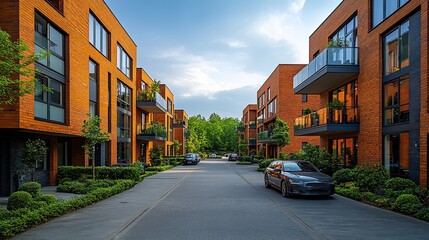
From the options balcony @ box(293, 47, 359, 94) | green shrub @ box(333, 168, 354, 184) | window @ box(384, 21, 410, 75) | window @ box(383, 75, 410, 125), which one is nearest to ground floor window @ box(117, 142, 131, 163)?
balcony @ box(293, 47, 359, 94)

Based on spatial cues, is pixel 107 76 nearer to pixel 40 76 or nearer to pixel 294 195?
pixel 40 76

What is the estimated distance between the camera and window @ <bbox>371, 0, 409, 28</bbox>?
15539 millimetres

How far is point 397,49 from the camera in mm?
15531

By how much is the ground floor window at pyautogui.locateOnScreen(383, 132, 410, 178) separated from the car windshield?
342cm

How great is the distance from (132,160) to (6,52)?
24.0 metres

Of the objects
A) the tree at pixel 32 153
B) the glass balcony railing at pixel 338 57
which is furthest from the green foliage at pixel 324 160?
the tree at pixel 32 153

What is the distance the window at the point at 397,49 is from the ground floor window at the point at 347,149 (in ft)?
16.0

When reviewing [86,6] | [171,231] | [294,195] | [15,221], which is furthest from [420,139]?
[86,6]

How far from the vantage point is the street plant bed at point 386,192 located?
1010 centimetres

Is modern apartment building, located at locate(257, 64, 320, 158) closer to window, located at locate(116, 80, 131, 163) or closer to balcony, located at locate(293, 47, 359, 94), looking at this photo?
Result: window, located at locate(116, 80, 131, 163)

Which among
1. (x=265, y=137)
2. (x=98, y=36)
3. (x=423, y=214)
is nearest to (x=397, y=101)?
(x=423, y=214)

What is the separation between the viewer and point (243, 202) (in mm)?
12547

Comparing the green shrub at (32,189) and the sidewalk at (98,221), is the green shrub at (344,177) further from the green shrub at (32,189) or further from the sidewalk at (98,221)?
the green shrub at (32,189)

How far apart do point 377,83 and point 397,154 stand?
338cm
